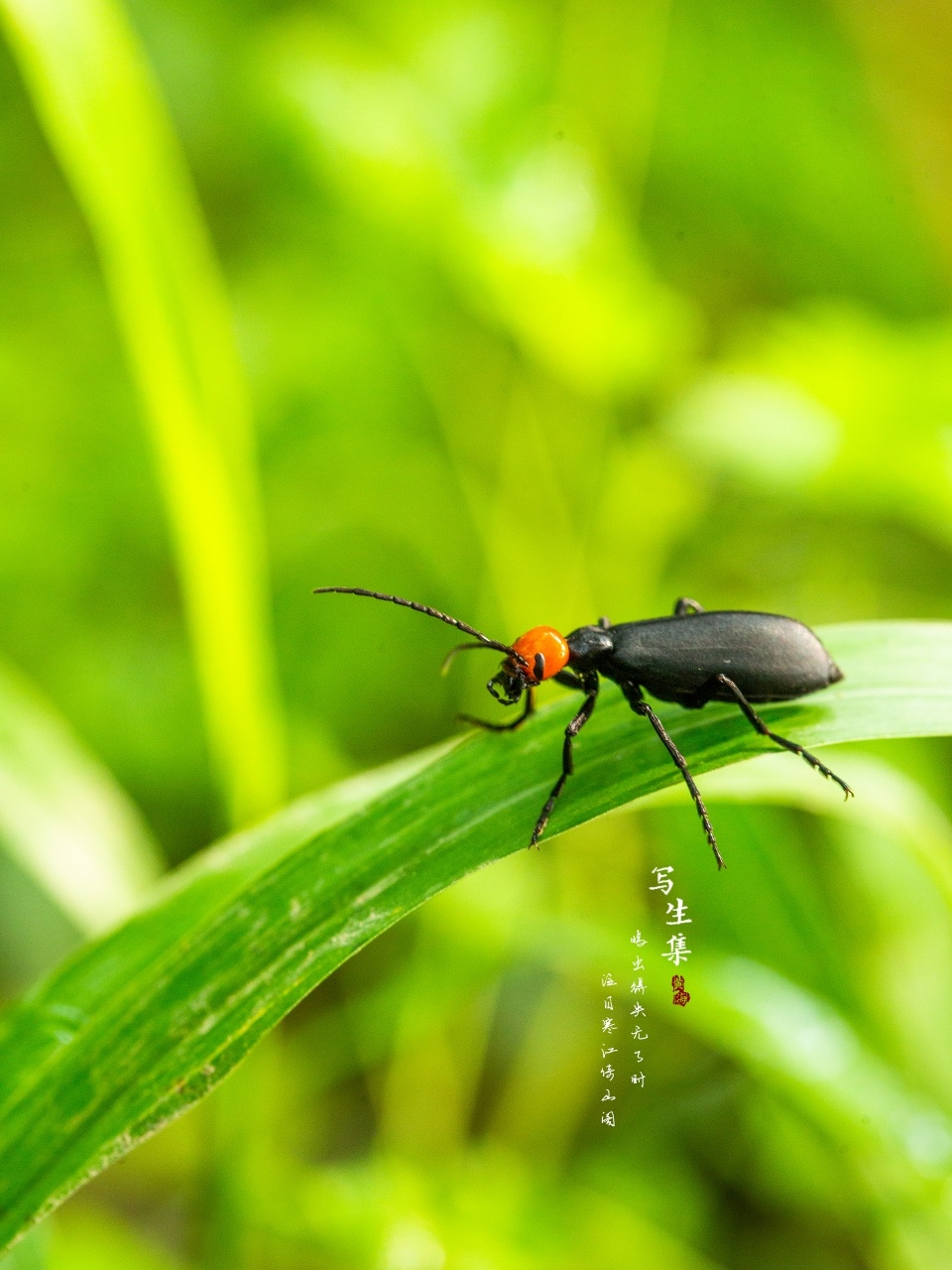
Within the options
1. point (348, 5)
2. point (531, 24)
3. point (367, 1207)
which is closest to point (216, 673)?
point (367, 1207)

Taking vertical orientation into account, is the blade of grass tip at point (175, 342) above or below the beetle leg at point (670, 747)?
above

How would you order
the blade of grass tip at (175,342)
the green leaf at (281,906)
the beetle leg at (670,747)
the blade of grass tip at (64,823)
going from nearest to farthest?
the green leaf at (281,906) → the beetle leg at (670,747) → the blade of grass tip at (175,342) → the blade of grass tip at (64,823)

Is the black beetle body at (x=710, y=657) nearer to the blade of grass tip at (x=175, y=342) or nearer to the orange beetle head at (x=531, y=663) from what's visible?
the orange beetle head at (x=531, y=663)

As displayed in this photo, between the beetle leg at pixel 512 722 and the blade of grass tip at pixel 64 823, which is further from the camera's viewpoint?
the blade of grass tip at pixel 64 823

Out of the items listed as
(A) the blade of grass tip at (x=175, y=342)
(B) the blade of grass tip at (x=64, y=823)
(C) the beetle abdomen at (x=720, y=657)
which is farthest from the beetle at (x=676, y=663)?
(B) the blade of grass tip at (x=64, y=823)

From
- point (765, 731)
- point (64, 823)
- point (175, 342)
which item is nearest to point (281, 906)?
point (765, 731)

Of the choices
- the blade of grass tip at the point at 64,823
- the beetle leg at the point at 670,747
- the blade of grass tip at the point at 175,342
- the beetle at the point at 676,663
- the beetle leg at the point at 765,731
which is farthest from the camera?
the blade of grass tip at the point at 64,823

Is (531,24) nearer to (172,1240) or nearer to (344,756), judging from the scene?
(344,756)

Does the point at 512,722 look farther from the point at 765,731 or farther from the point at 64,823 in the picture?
the point at 64,823
